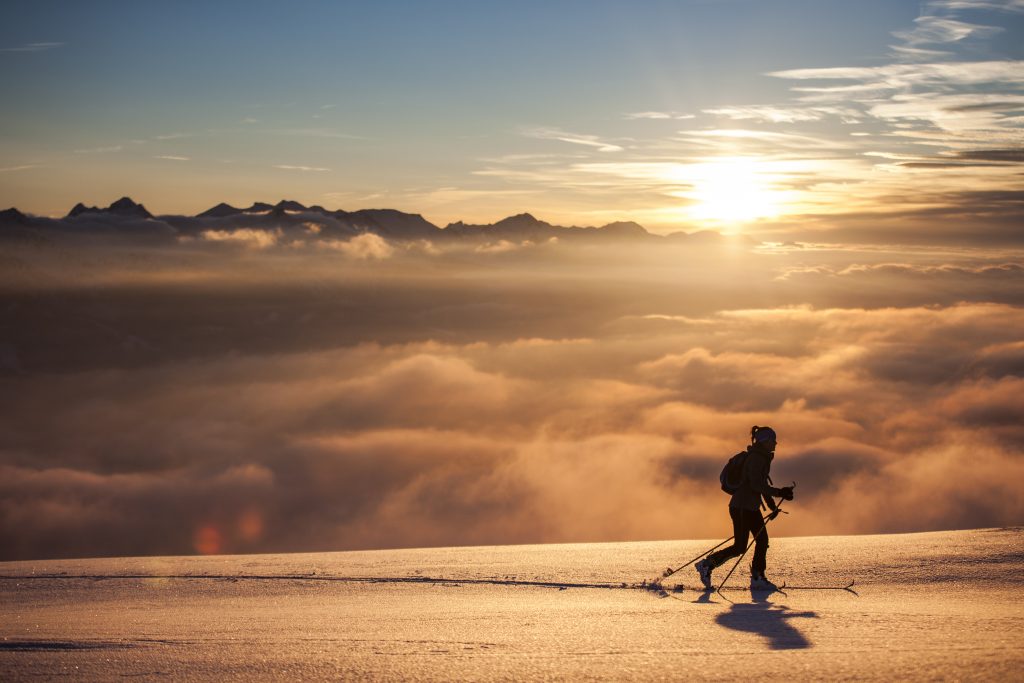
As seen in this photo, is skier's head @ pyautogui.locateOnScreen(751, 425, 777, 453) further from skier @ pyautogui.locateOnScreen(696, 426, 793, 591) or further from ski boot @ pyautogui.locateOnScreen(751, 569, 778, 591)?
ski boot @ pyautogui.locateOnScreen(751, 569, 778, 591)

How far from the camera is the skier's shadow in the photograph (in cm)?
645

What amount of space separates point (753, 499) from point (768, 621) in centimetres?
224

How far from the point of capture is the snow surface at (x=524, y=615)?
5969 mm

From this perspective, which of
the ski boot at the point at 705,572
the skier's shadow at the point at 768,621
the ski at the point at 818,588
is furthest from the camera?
the ski boot at the point at 705,572

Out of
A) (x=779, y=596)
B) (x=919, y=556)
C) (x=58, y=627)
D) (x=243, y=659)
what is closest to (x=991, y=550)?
(x=919, y=556)

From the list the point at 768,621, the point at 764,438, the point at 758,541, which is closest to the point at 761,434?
the point at 764,438

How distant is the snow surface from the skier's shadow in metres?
0.03

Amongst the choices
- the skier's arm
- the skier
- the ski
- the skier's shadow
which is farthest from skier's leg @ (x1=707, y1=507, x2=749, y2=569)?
the skier's shadow

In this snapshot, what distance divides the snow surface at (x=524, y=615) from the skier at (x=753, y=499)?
0.30 meters

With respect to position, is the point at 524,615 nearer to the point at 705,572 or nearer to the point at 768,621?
the point at 768,621

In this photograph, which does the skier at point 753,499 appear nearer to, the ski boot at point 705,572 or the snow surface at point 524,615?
the ski boot at point 705,572

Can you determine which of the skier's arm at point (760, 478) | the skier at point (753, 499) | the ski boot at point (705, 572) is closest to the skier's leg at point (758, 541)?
the skier at point (753, 499)

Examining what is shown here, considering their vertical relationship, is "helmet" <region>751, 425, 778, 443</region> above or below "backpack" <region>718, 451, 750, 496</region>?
above

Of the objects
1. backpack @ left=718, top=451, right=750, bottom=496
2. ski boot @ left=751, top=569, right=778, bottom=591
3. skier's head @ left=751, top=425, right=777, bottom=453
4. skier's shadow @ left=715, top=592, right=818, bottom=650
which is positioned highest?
skier's head @ left=751, top=425, right=777, bottom=453
